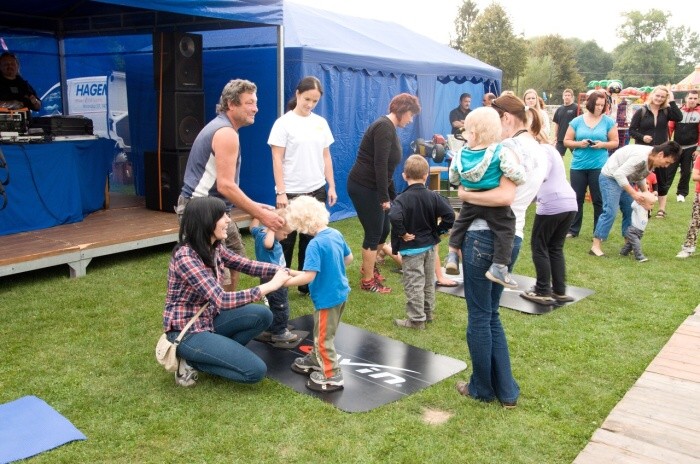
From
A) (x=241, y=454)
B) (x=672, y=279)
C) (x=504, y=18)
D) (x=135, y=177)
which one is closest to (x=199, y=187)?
(x=241, y=454)

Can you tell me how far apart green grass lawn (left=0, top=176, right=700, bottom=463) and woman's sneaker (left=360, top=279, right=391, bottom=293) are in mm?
151

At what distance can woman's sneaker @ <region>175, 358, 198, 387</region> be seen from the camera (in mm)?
3420

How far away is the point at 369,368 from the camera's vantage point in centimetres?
378

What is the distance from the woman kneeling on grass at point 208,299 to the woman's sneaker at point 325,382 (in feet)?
0.94

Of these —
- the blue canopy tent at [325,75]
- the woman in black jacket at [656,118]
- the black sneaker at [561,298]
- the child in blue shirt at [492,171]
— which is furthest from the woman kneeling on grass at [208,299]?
the woman in black jacket at [656,118]

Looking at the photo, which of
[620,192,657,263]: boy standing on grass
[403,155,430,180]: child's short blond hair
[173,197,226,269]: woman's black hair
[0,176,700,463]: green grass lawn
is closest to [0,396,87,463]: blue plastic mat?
[0,176,700,463]: green grass lawn

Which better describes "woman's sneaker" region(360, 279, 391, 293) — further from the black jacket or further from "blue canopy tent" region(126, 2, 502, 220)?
"blue canopy tent" region(126, 2, 502, 220)

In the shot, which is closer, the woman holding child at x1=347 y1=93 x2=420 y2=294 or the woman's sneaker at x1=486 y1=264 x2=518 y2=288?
the woman's sneaker at x1=486 y1=264 x2=518 y2=288

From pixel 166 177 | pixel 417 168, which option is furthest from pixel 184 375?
pixel 166 177

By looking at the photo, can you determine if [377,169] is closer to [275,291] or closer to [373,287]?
[373,287]

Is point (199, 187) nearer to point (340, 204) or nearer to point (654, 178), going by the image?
point (340, 204)

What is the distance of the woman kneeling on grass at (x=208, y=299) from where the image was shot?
3209 mm

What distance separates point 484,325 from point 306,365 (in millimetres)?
1138

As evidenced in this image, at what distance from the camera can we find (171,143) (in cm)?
725
